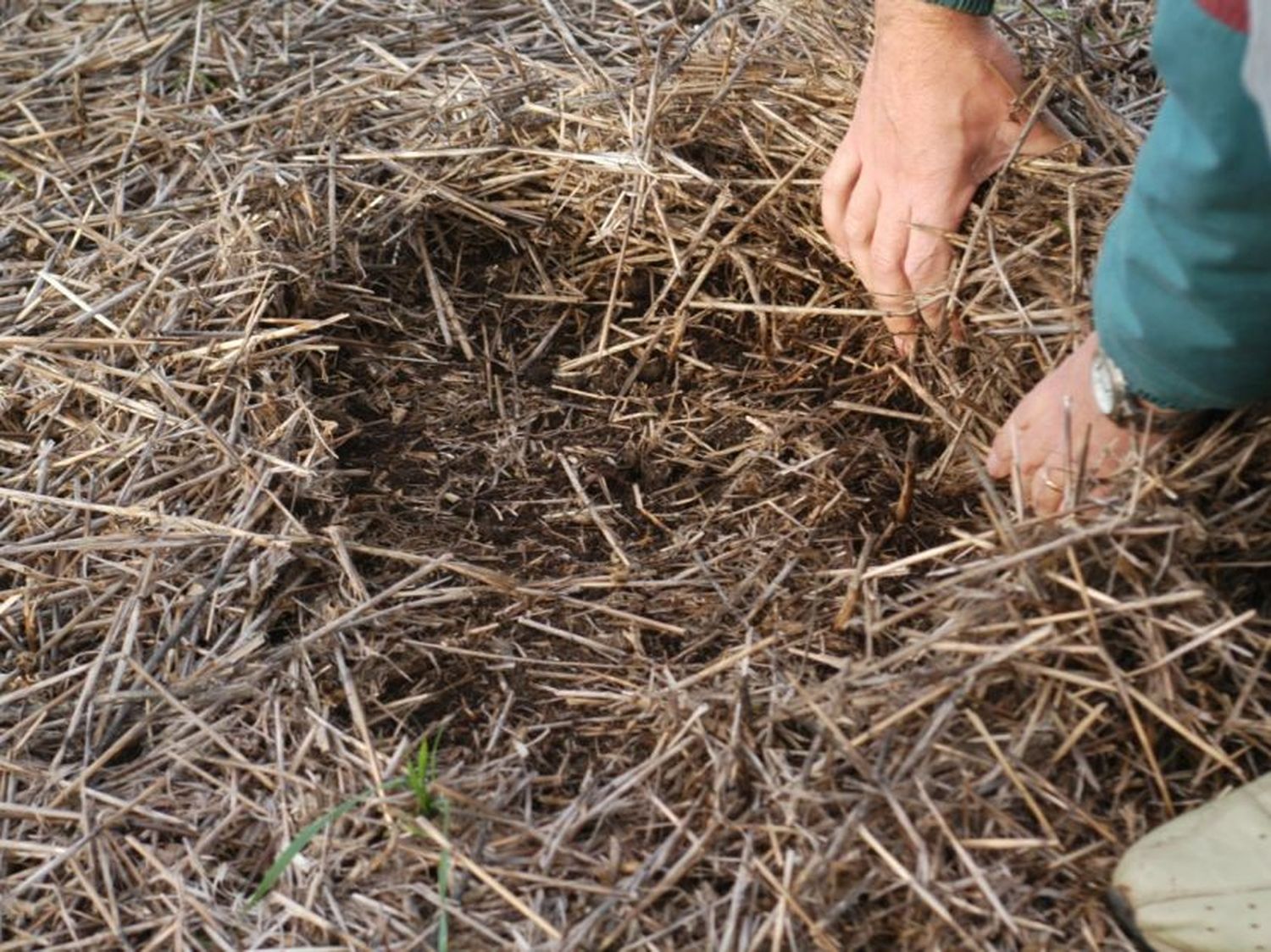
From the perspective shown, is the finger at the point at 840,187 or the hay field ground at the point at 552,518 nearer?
the hay field ground at the point at 552,518

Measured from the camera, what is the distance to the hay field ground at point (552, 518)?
138cm

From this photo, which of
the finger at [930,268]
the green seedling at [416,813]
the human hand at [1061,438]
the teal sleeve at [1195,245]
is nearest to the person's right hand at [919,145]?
the finger at [930,268]

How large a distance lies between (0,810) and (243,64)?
130cm

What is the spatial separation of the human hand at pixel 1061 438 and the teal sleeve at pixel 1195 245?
0.29 ft

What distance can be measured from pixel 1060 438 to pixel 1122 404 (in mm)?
98

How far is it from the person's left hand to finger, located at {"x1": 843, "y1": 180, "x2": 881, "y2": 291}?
0.35 m

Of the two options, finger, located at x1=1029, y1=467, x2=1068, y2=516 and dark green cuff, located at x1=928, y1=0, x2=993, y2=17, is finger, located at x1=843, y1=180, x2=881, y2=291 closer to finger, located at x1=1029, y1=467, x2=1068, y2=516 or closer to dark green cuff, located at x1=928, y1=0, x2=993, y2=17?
dark green cuff, located at x1=928, y1=0, x2=993, y2=17

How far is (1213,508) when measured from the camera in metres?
1.47

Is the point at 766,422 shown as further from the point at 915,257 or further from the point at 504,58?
the point at 504,58

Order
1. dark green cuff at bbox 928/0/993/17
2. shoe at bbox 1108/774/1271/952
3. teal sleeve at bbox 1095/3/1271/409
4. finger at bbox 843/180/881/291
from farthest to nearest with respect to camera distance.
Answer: finger at bbox 843/180/881/291, dark green cuff at bbox 928/0/993/17, shoe at bbox 1108/774/1271/952, teal sleeve at bbox 1095/3/1271/409

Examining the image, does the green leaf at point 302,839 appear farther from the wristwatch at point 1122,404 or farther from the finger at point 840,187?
the finger at point 840,187

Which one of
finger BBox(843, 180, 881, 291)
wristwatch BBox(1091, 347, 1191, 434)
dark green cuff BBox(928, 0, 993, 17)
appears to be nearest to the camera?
wristwatch BBox(1091, 347, 1191, 434)

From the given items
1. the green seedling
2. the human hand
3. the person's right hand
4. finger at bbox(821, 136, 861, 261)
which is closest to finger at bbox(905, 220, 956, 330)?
the person's right hand

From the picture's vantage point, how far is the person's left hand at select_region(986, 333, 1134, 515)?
1.50 metres
